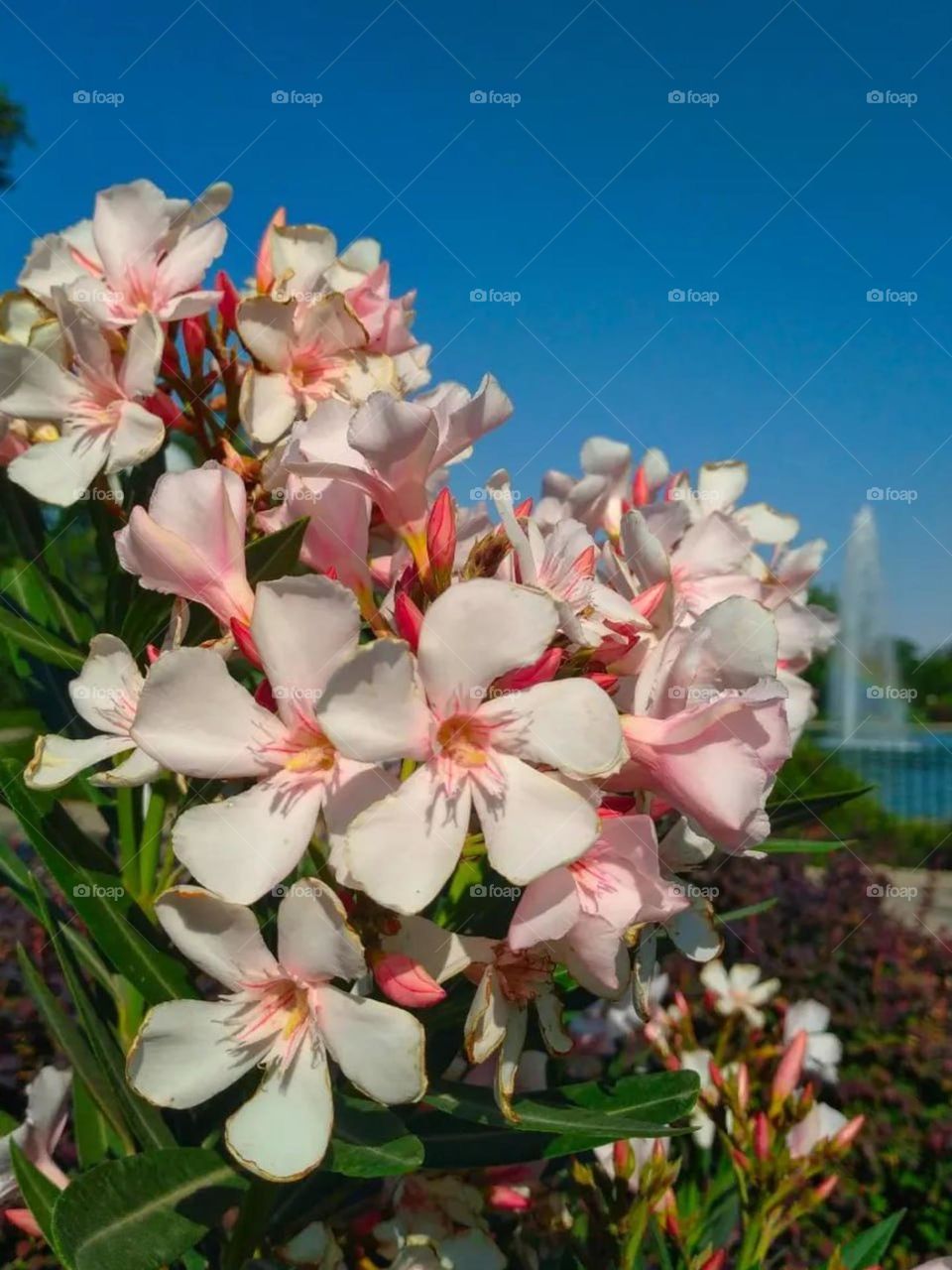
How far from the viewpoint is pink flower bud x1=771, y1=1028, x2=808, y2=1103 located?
A: 5.28 ft

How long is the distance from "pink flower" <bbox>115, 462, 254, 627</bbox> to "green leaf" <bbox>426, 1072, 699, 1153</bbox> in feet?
1.65

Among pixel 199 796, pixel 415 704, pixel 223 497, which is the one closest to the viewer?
pixel 415 704

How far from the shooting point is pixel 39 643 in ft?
4.02

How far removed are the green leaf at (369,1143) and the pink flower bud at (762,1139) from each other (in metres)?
Answer: 0.77

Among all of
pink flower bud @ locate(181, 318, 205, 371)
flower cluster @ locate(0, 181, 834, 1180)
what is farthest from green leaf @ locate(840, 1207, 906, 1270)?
pink flower bud @ locate(181, 318, 205, 371)

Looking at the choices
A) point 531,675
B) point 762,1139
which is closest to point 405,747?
point 531,675

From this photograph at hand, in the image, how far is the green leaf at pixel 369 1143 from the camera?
2.95 feet

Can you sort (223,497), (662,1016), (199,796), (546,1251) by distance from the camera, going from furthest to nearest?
(662,1016)
(546,1251)
(199,796)
(223,497)

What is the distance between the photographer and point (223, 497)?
881mm

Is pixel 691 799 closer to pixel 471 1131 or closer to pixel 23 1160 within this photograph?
pixel 471 1131

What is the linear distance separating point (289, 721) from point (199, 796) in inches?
19.9

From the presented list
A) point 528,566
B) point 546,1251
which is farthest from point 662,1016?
point 528,566

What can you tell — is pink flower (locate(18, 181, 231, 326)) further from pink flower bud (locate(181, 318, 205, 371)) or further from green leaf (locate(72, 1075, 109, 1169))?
green leaf (locate(72, 1075, 109, 1169))

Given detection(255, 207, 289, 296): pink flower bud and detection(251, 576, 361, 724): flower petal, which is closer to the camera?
detection(251, 576, 361, 724): flower petal
